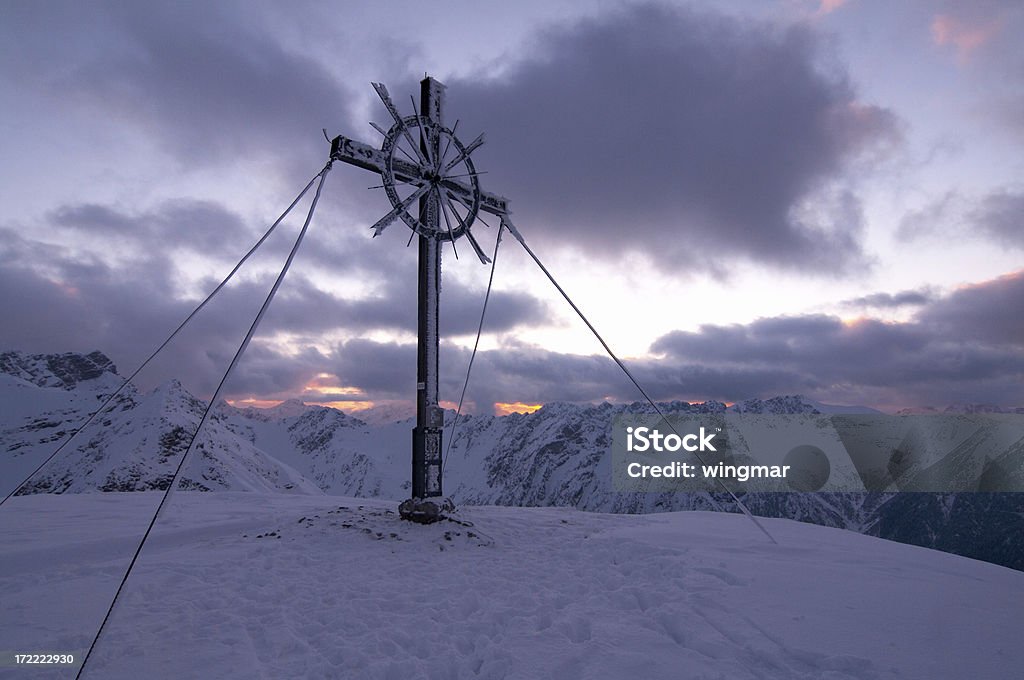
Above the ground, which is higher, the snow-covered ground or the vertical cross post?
the vertical cross post

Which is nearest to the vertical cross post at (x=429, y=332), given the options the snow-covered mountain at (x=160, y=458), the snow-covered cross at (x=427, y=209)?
the snow-covered cross at (x=427, y=209)

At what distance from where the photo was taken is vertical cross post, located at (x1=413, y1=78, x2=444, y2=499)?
14336mm

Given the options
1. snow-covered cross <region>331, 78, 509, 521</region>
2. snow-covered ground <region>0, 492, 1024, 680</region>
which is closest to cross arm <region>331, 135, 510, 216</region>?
snow-covered cross <region>331, 78, 509, 521</region>

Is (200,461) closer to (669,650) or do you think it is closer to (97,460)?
(97,460)

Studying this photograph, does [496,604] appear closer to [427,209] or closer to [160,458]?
[427,209]

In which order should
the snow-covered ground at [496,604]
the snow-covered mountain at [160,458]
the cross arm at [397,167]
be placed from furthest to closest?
the snow-covered mountain at [160,458] → the cross arm at [397,167] → the snow-covered ground at [496,604]

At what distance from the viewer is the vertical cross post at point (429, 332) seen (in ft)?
47.0

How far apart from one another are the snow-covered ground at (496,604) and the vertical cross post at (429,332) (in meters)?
1.45

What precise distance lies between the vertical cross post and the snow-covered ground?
1.45m

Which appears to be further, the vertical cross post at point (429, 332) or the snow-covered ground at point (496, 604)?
the vertical cross post at point (429, 332)

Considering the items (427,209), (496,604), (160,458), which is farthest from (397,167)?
(160,458)

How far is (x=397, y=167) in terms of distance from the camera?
1431cm

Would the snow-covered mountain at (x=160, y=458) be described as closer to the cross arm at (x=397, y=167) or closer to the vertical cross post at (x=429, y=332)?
the vertical cross post at (x=429, y=332)

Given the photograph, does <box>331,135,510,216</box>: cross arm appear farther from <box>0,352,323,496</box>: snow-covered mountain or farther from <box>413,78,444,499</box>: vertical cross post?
<box>0,352,323,496</box>: snow-covered mountain
